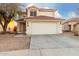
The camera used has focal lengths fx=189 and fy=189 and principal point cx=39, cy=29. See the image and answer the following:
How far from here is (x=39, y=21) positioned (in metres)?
3.38

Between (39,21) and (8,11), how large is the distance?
1.91ft

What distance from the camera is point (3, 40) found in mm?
3357

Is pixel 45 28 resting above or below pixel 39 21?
below

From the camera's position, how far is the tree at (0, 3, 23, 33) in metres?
3.32

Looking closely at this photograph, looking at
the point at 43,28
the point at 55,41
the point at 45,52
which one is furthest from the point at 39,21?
the point at 45,52

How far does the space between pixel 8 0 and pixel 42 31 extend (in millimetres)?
825

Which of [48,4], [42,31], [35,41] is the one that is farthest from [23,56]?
[48,4]

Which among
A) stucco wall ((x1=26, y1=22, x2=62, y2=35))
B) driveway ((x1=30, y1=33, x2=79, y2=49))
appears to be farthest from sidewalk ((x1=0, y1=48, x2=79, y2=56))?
stucco wall ((x1=26, y1=22, x2=62, y2=35))

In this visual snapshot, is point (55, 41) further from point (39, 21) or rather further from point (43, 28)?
point (39, 21)

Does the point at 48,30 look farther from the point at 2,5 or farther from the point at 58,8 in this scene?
the point at 2,5

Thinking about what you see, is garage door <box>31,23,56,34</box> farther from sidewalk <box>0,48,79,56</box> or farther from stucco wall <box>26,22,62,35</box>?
sidewalk <box>0,48,79,56</box>

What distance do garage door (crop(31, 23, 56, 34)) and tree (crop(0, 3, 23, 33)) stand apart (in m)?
0.39

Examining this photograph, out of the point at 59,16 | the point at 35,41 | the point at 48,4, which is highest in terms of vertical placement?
the point at 48,4

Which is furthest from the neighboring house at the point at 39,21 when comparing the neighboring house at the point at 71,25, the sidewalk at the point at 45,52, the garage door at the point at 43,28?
the sidewalk at the point at 45,52
